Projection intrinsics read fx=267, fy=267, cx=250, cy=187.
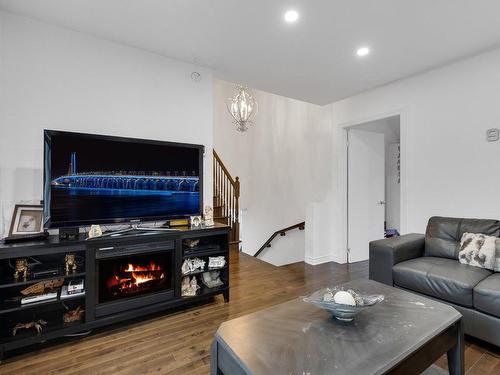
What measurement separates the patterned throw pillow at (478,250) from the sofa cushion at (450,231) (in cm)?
12

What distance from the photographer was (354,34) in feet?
8.08

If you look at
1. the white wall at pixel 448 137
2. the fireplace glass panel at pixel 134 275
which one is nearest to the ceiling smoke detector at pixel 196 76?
the fireplace glass panel at pixel 134 275

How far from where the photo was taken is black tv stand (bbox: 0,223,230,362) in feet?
6.31

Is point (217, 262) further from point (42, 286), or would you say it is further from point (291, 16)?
point (291, 16)

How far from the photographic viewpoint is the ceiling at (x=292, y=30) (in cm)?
210

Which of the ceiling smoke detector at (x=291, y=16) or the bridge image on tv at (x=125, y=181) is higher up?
the ceiling smoke detector at (x=291, y=16)

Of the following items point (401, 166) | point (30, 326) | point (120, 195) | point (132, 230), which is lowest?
point (30, 326)

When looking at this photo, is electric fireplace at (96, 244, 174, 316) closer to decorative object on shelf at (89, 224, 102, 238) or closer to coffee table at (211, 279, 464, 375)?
decorative object on shelf at (89, 224, 102, 238)

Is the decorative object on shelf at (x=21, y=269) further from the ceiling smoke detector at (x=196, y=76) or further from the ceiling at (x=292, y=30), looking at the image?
the ceiling smoke detector at (x=196, y=76)

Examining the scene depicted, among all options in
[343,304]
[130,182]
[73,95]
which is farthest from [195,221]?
[343,304]

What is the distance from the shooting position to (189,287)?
104 inches

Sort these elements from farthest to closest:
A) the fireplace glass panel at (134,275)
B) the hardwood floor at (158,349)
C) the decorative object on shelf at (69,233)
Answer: the fireplace glass panel at (134,275) → the decorative object on shelf at (69,233) → the hardwood floor at (158,349)

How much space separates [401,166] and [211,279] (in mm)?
2809

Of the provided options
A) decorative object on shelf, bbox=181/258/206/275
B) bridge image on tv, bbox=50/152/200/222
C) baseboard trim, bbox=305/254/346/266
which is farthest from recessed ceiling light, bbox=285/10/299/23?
baseboard trim, bbox=305/254/346/266
